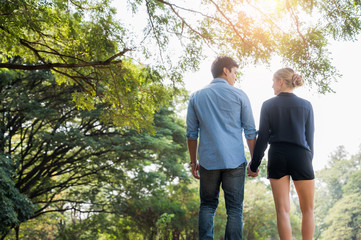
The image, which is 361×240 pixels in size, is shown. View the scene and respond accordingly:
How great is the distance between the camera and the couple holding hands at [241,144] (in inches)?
120

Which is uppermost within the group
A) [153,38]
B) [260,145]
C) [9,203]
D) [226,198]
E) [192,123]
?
[153,38]

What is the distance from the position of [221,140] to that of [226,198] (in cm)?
47

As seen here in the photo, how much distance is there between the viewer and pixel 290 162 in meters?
3.23

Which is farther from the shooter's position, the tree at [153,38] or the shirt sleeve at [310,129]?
the tree at [153,38]

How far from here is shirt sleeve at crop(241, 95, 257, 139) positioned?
10.6 feet

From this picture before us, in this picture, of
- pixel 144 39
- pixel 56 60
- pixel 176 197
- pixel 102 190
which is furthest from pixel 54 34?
pixel 176 197

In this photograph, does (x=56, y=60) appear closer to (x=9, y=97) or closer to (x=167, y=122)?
(x=9, y=97)

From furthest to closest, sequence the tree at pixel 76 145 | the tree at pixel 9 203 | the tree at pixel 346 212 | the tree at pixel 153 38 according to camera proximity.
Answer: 1. the tree at pixel 346 212
2. the tree at pixel 76 145
3. the tree at pixel 9 203
4. the tree at pixel 153 38

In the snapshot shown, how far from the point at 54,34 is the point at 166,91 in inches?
96.3

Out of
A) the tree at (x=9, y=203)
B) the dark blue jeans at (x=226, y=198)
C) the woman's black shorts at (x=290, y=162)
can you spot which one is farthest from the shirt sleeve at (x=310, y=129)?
the tree at (x=9, y=203)

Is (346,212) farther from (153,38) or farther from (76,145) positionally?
(153,38)

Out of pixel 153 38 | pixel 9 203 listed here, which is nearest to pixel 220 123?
pixel 153 38

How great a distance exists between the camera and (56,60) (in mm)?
7785

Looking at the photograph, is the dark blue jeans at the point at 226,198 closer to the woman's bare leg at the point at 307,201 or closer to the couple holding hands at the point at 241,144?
the couple holding hands at the point at 241,144
